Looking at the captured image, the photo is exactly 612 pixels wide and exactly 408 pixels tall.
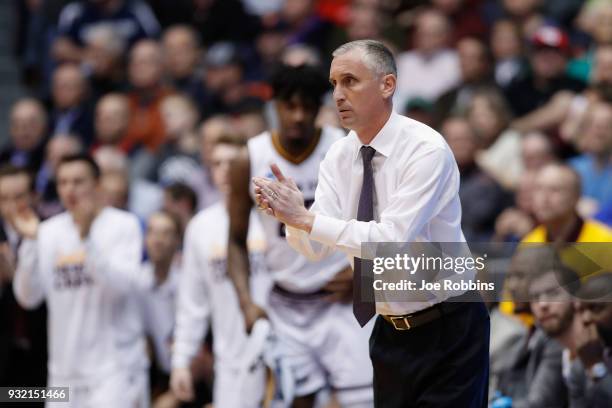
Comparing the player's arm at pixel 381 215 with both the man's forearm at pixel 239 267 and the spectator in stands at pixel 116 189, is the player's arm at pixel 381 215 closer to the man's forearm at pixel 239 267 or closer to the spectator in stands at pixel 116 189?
the man's forearm at pixel 239 267

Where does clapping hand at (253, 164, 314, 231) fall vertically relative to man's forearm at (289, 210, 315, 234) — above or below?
above

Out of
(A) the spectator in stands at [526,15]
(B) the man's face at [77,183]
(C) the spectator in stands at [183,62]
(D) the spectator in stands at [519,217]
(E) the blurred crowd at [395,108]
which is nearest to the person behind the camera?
(E) the blurred crowd at [395,108]

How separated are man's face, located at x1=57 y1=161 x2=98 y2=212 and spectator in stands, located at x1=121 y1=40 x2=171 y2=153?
11.9 ft

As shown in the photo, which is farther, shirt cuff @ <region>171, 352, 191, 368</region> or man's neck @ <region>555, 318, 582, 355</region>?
shirt cuff @ <region>171, 352, 191, 368</region>

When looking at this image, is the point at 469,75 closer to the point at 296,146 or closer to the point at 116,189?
the point at 116,189

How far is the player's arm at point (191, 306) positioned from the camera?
873 centimetres

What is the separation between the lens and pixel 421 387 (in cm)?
552

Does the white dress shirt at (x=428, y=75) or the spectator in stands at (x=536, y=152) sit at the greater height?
the white dress shirt at (x=428, y=75)

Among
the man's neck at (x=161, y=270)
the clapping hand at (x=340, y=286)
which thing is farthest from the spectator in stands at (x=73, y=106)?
the clapping hand at (x=340, y=286)

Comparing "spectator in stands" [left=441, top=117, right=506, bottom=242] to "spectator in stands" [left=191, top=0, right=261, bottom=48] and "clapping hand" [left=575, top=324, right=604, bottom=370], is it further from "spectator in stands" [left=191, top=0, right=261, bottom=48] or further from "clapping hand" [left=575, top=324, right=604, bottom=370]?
"spectator in stands" [left=191, top=0, right=261, bottom=48]

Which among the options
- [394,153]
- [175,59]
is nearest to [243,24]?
[175,59]

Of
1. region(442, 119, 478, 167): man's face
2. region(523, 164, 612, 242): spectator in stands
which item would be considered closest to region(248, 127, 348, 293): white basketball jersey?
region(523, 164, 612, 242): spectator in stands

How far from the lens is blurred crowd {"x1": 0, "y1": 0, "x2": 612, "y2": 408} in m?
7.92

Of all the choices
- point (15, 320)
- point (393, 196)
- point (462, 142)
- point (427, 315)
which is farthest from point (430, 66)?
point (393, 196)
